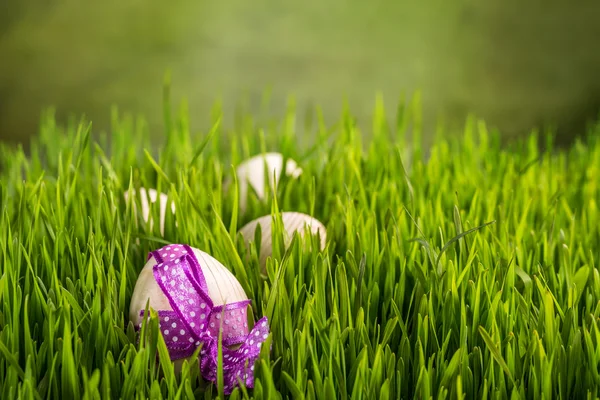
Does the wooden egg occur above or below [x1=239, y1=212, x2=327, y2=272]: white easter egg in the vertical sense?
below

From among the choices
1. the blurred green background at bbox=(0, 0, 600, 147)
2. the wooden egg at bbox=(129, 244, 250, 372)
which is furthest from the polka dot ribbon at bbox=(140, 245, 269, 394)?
the blurred green background at bbox=(0, 0, 600, 147)

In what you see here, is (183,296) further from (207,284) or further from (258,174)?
(258,174)

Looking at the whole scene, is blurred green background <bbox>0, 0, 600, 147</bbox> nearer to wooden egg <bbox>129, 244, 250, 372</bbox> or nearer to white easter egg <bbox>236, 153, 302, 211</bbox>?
white easter egg <bbox>236, 153, 302, 211</bbox>

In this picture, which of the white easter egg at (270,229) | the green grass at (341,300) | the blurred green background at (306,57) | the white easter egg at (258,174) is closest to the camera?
the green grass at (341,300)

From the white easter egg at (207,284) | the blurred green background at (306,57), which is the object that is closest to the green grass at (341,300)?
the white easter egg at (207,284)

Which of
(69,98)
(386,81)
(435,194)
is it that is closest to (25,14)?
(69,98)

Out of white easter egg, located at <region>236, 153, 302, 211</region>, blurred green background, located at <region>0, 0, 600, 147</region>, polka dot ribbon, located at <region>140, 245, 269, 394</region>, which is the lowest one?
polka dot ribbon, located at <region>140, 245, 269, 394</region>

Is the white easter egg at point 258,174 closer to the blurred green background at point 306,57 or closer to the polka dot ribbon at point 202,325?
the polka dot ribbon at point 202,325

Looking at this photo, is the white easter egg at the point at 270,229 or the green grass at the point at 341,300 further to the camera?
the white easter egg at the point at 270,229
